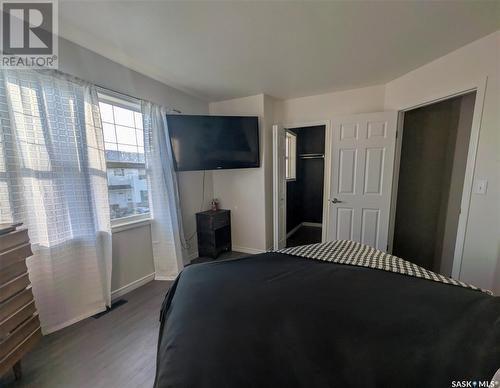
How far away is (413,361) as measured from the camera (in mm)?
720

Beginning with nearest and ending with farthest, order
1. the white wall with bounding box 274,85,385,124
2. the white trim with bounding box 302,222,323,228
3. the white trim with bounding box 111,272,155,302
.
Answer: the white trim with bounding box 111,272,155,302, the white wall with bounding box 274,85,385,124, the white trim with bounding box 302,222,323,228

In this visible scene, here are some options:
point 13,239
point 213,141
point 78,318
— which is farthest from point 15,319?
point 213,141

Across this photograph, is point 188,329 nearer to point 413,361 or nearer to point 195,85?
point 413,361

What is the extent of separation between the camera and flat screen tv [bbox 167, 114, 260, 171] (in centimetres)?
259

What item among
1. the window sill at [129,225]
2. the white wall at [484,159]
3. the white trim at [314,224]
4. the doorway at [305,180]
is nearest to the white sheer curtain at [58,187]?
the window sill at [129,225]

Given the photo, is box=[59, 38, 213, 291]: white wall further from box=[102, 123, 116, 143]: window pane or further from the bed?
the bed

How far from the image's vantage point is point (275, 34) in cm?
164

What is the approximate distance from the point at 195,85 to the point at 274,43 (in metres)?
1.29

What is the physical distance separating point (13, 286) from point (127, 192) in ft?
4.13

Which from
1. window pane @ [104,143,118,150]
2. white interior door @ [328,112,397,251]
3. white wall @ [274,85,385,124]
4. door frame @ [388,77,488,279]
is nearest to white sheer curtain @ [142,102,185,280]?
window pane @ [104,143,118,150]

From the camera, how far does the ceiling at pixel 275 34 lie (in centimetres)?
137

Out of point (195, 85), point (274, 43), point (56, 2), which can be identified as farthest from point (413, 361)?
point (195, 85)

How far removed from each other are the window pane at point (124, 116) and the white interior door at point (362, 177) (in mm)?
2549

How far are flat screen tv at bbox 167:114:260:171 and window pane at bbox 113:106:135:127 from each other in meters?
0.40
